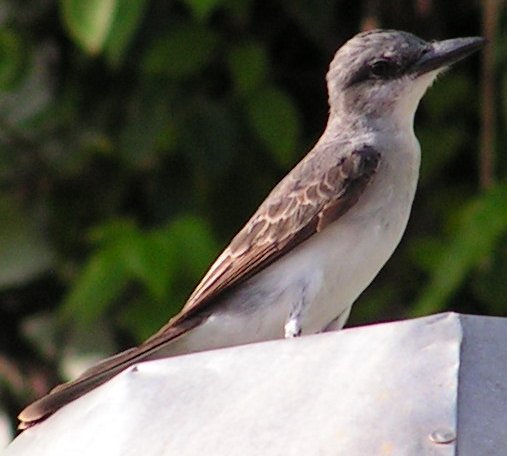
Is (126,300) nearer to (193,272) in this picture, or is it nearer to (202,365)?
(193,272)

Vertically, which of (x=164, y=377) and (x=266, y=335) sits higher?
(x=164, y=377)

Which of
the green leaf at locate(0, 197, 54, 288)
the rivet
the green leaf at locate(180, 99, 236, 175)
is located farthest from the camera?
the green leaf at locate(0, 197, 54, 288)

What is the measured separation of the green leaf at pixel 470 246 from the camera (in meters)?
4.82

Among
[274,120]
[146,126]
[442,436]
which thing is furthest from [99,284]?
[442,436]

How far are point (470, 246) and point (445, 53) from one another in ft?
2.22

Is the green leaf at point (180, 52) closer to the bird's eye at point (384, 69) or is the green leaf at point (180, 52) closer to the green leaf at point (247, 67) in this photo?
the green leaf at point (247, 67)

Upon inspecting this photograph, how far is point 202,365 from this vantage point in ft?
8.57

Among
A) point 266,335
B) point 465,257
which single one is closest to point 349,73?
point 465,257

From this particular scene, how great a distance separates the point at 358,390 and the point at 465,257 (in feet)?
8.20

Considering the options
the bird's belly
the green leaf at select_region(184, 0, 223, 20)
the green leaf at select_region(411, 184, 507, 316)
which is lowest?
the green leaf at select_region(411, 184, 507, 316)

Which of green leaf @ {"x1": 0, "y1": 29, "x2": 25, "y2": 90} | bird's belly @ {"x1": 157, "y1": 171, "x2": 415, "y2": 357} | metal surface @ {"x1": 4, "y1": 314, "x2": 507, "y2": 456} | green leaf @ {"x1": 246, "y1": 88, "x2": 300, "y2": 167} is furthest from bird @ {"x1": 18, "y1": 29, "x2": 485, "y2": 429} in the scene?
green leaf @ {"x1": 0, "y1": 29, "x2": 25, "y2": 90}

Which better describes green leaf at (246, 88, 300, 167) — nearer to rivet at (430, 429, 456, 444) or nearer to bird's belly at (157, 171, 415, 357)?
bird's belly at (157, 171, 415, 357)

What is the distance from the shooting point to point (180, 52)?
17.2 feet

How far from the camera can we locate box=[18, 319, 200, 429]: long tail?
302 cm
